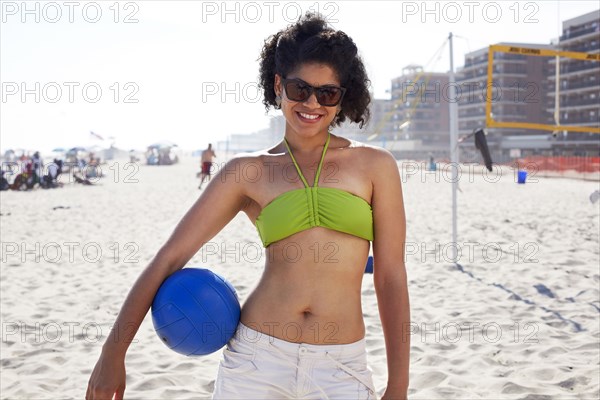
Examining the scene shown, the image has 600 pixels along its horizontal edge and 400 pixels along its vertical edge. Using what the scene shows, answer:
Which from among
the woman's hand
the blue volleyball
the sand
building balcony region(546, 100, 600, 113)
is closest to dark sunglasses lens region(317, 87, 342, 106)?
the blue volleyball

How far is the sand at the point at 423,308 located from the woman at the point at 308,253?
190cm

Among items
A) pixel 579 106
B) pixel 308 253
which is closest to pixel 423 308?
pixel 308 253

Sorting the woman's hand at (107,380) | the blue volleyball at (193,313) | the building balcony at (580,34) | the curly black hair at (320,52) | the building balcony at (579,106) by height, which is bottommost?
the woman's hand at (107,380)

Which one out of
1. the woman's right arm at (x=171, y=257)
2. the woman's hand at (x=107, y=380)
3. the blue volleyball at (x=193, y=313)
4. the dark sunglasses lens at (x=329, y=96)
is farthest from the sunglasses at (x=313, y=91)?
the woman's hand at (x=107, y=380)

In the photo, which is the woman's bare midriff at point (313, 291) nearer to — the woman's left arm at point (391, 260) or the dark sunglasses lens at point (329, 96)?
the woman's left arm at point (391, 260)

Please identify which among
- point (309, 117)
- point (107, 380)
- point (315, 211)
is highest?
point (309, 117)

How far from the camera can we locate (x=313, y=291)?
1.71 metres

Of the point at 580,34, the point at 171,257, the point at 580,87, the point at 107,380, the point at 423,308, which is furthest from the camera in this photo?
the point at 580,34

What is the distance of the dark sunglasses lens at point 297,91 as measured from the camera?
5.66 feet

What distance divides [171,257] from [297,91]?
616 mm

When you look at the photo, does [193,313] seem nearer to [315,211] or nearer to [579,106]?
[315,211]

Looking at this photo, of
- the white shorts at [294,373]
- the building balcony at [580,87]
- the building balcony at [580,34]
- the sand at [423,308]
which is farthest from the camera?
the building balcony at [580,34]

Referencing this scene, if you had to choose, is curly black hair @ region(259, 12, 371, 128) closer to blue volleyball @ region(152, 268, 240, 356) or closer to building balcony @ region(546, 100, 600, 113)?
blue volleyball @ region(152, 268, 240, 356)

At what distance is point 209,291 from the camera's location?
1.75 meters
